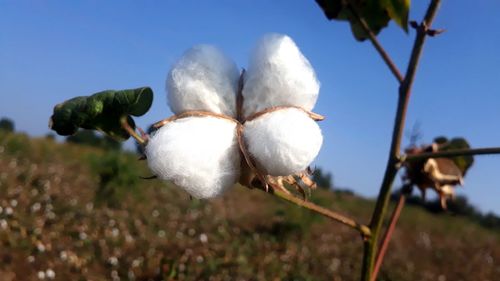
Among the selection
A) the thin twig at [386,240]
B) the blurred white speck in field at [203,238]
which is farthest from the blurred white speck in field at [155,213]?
the thin twig at [386,240]

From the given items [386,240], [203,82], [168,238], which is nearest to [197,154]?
[203,82]

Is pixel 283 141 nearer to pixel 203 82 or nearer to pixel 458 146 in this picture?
pixel 203 82

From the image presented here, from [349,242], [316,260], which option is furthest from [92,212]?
[349,242]

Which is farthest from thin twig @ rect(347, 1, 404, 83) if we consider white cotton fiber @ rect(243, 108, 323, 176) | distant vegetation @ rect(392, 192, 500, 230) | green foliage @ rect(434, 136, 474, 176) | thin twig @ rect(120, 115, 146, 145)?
distant vegetation @ rect(392, 192, 500, 230)

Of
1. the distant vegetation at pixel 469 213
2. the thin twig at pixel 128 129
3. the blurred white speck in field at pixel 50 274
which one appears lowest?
the distant vegetation at pixel 469 213

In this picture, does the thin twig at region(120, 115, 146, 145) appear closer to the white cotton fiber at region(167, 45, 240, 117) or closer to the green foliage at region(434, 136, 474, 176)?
the white cotton fiber at region(167, 45, 240, 117)

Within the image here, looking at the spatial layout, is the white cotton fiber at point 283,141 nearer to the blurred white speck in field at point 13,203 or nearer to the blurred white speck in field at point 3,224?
the blurred white speck in field at point 3,224

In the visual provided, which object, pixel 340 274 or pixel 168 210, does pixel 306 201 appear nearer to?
pixel 340 274
